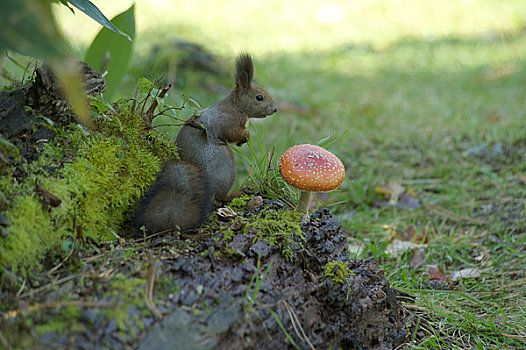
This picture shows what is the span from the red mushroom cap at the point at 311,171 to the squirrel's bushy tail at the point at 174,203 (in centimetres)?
39

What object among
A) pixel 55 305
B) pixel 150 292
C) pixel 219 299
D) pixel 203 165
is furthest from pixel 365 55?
pixel 55 305

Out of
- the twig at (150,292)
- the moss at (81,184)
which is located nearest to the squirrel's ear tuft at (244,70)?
the moss at (81,184)

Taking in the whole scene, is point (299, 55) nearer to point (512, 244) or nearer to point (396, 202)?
point (396, 202)

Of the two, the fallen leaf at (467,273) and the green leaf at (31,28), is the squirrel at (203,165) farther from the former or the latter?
the fallen leaf at (467,273)

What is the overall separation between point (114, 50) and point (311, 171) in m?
1.63

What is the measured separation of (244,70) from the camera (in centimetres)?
280

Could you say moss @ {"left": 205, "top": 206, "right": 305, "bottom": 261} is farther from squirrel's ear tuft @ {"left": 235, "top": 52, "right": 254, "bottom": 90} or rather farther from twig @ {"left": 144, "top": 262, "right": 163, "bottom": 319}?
squirrel's ear tuft @ {"left": 235, "top": 52, "right": 254, "bottom": 90}

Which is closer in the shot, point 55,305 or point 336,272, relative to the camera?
point 55,305

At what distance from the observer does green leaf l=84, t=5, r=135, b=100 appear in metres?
3.10

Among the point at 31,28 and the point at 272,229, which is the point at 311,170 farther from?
the point at 31,28

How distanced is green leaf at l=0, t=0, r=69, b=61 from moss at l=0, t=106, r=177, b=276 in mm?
778

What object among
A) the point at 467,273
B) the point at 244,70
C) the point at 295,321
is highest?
the point at 244,70

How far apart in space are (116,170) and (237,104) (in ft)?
2.86

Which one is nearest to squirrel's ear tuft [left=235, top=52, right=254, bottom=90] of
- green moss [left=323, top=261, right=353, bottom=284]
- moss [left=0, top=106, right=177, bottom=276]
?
moss [left=0, top=106, right=177, bottom=276]
